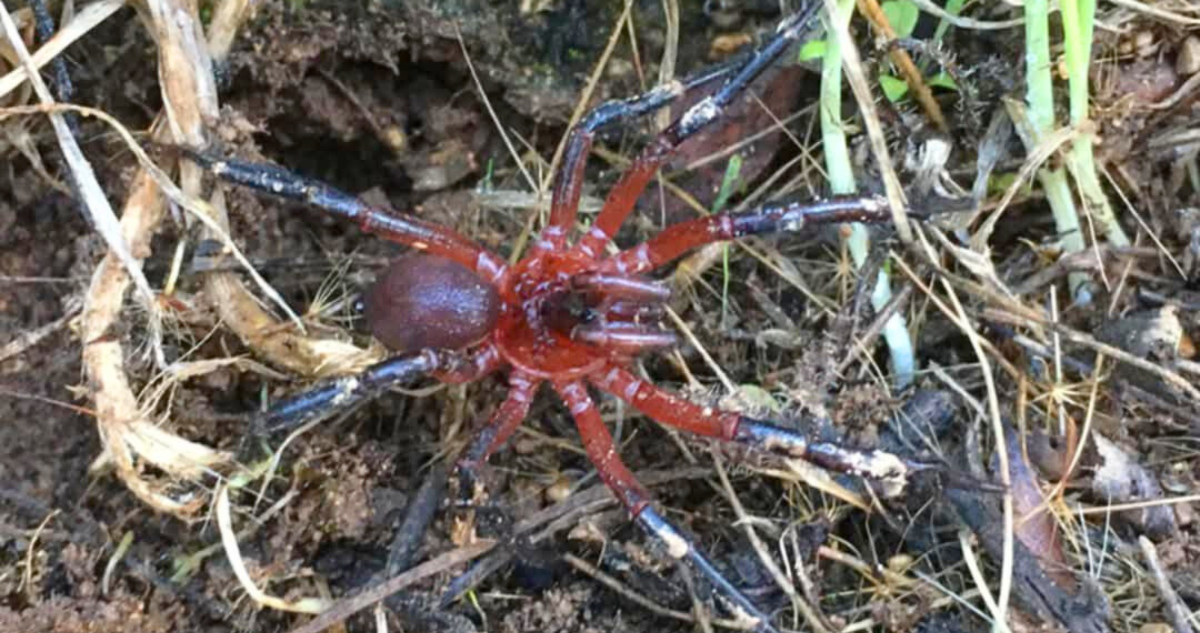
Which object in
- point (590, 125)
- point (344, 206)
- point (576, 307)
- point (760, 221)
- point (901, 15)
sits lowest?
point (576, 307)

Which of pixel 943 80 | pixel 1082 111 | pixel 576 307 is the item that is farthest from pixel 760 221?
pixel 1082 111

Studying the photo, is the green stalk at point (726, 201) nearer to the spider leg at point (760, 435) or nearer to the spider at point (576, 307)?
the spider at point (576, 307)

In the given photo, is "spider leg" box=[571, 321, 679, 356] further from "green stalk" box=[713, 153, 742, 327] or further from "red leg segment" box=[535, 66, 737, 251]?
"red leg segment" box=[535, 66, 737, 251]

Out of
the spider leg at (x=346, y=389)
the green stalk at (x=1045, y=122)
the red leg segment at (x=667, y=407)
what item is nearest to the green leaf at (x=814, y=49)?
the green stalk at (x=1045, y=122)

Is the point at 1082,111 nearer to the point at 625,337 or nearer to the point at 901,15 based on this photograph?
the point at 901,15

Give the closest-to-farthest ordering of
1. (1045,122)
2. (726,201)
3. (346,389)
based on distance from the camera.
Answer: (346,389) → (1045,122) → (726,201)

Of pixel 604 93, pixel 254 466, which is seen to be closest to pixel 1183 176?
pixel 604 93
